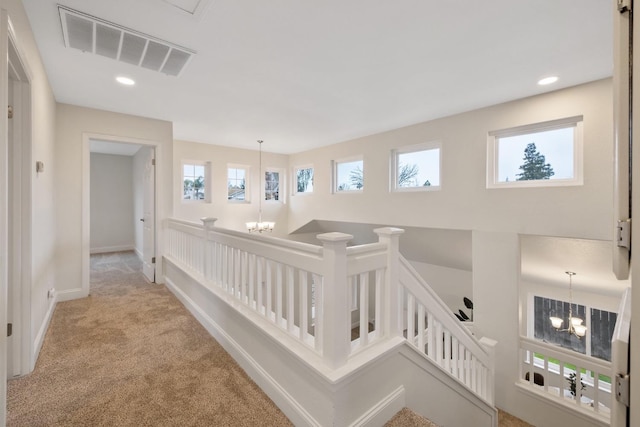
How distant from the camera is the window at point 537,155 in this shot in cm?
298

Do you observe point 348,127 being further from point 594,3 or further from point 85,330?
point 85,330

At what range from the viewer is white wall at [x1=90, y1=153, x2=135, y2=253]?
654 cm

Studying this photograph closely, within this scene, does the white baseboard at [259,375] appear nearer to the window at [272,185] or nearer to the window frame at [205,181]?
the window frame at [205,181]

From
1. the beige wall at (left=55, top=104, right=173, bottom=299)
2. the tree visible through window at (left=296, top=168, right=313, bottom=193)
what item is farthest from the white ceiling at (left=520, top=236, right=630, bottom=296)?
the beige wall at (left=55, top=104, right=173, bottom=299)

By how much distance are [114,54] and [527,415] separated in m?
5.70

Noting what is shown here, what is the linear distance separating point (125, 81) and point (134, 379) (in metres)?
2.79

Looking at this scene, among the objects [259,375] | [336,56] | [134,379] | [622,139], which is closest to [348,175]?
[336,56]

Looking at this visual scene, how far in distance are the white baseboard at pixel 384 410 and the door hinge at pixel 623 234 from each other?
1365 millimetres

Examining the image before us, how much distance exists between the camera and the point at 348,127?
174 inches

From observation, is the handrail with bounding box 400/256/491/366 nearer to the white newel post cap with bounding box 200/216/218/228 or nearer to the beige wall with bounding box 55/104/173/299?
the white newel post cap with bounding box 200/216/218/228

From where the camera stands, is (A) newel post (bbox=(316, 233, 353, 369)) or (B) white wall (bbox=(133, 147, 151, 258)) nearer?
(A) newel post (bbox=(316, 233, 353, 369))

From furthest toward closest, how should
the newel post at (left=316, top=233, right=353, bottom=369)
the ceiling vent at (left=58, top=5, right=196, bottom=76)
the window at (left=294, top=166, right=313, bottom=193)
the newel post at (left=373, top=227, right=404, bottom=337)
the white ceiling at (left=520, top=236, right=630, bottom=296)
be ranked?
1. the window at (left=294, top=166, right=313, bottom=193)
2. the white ceiling at (left=520, top=236, right=630, bottom=296)
3. the ceiling vent at (left=58, top=5, right=196, bottom=76)
4. the newel post at (left=373, top=227, right=404, bottom=337)
5. the newel post at (left=316, top=233, right=353, bottom=369)

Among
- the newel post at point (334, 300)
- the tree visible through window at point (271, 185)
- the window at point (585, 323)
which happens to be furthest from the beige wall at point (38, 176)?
the window at point (585, 323)

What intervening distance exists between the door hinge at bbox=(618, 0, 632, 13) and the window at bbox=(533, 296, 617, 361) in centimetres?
640
